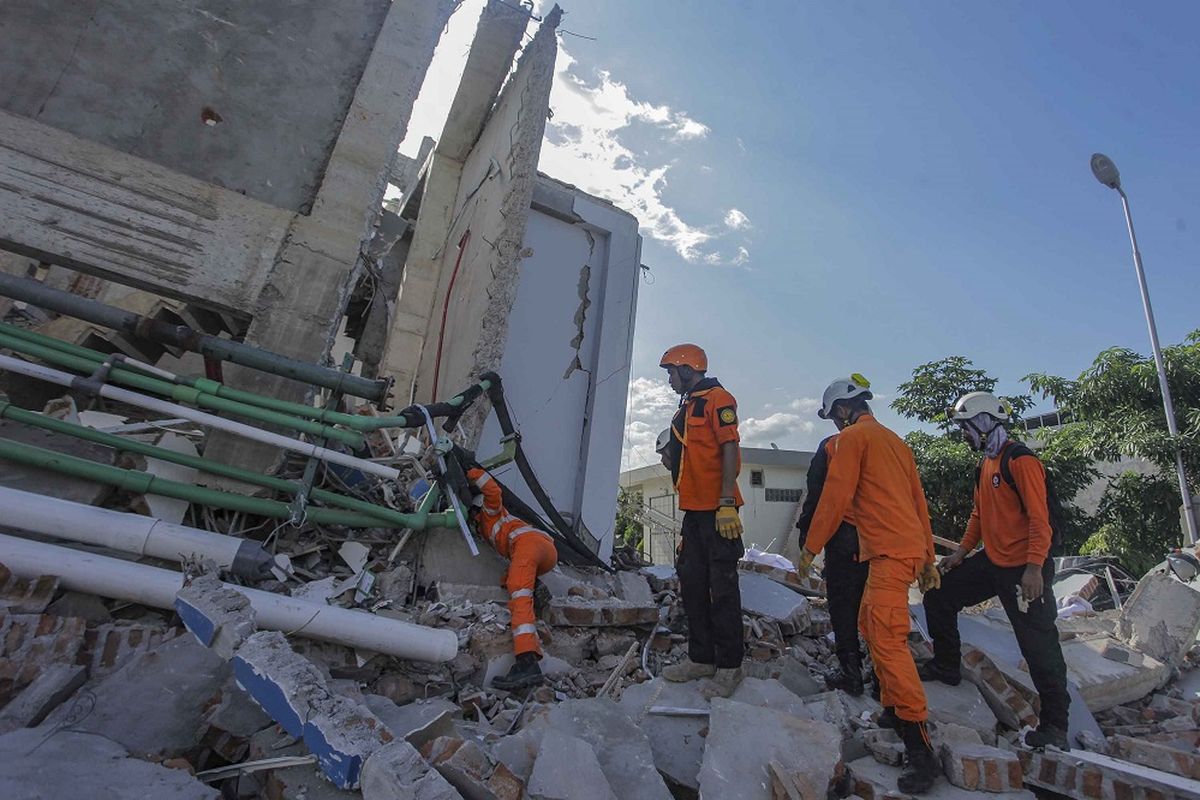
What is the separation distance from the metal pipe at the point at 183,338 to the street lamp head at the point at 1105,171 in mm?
13209

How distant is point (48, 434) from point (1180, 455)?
1344cm

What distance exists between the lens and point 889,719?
2.73 meters

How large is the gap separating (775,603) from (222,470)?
11.8 feet

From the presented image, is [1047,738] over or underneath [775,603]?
underneath

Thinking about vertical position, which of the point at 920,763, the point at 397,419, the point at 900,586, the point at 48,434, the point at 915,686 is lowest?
the point at 920,763

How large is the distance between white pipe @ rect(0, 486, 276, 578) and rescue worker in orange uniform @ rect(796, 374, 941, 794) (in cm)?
288

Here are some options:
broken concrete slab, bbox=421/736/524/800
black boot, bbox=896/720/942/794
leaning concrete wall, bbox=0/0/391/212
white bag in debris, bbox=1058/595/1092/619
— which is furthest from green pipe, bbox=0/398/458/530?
white bag in debris, bbox=1058/595/1092/619

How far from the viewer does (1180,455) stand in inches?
374

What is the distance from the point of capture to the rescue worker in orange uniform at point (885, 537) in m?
2.51

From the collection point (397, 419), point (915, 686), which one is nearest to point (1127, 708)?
point (915, 686)

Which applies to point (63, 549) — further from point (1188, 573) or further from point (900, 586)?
point (1188, 573)

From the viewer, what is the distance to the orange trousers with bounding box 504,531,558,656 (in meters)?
3.09

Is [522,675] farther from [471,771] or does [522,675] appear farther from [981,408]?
[981,408]

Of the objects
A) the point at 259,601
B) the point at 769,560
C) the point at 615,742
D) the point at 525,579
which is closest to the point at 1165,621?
the point at 769,560
